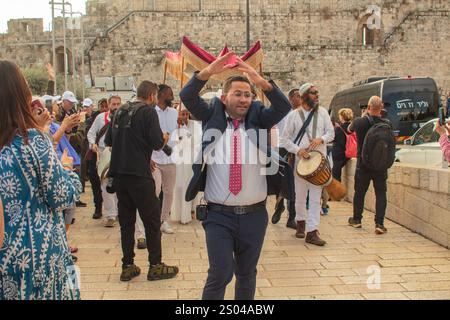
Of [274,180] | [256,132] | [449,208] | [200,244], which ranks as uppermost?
[256,132]

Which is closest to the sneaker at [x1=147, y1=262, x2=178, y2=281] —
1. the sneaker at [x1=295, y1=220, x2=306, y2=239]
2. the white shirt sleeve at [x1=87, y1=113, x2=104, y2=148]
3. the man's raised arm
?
the man's raised arm

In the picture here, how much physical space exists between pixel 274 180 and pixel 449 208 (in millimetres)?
3257

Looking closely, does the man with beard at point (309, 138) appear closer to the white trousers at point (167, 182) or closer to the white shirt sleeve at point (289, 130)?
the white shirt sleeve at point (289, 130)

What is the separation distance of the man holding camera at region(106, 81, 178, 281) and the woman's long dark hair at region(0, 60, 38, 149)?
2427 mm

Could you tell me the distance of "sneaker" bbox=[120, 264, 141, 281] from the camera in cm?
513

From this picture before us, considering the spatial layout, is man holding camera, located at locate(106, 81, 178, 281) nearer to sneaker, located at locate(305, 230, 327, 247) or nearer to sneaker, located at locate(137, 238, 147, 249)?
sneaker, located at locate(137, 238, 147, 249)

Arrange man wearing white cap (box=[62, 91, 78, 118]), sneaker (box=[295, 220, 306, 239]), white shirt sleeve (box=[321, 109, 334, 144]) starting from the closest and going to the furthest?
white shirt sleeve (box=[321, 109, 334, 144])
sneaker (box=[295, 220, 306, 239])
man wearing white cap (box=[62, 91, 78, 118])

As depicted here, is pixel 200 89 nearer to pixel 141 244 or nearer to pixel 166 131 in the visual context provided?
pixel 141 244

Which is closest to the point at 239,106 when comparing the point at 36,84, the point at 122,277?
the point at 122,277

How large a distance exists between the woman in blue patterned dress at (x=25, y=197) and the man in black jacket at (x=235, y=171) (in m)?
1.18

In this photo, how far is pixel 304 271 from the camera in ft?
17.7

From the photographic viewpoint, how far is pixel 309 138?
6.68 m
